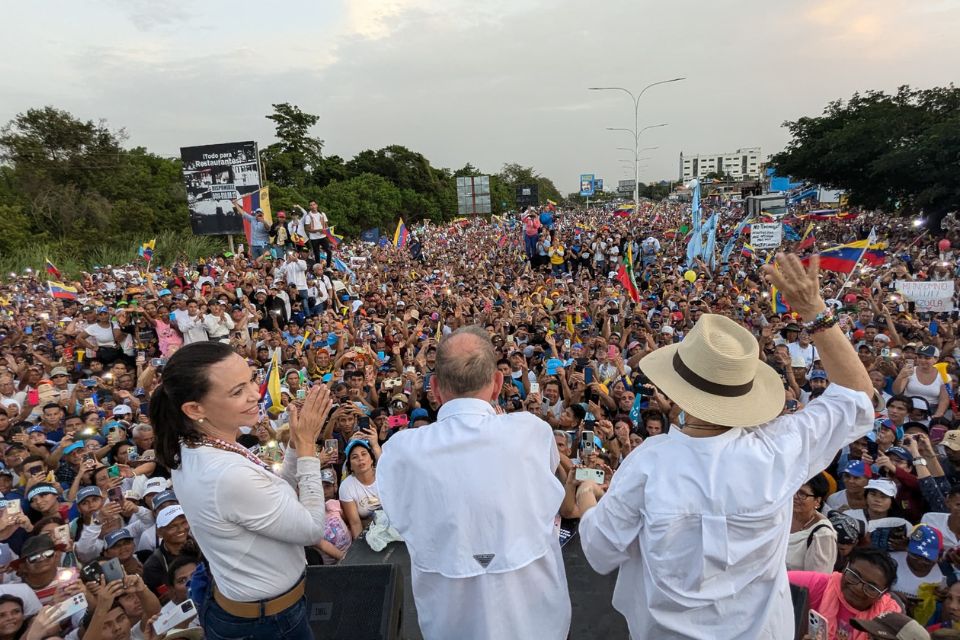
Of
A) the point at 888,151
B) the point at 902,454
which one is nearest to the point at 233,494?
the point at 902,454

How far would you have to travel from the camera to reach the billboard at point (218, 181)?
18438mm

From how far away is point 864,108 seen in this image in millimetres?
28609

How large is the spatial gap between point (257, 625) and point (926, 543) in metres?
3.41

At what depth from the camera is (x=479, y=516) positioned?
4.91ft

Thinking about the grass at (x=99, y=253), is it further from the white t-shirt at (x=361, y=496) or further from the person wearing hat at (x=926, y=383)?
the person wearing hat at (x=926, y=383)

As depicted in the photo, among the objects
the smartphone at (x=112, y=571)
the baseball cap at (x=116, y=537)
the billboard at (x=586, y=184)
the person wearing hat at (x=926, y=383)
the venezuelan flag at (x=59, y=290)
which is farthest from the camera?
the billboard at (x=586, y=184)

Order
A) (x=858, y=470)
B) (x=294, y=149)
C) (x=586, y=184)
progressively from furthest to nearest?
1. (x=586, y=184)
2. (x=294, y=149)
3. (x=858, y=470)

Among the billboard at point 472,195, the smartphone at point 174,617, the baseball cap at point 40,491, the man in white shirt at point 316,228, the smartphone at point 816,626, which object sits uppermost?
the billboard at point 472,195

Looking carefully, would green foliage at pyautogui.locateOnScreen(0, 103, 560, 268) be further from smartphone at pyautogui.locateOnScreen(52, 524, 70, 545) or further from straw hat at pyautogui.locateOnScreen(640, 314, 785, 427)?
straw hat at pyautogui.locateOnScreen(640, 314, 785, 427)

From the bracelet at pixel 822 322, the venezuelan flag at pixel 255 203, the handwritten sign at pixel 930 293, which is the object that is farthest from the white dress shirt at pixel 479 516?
the venezuelan flag at pixel 255 203

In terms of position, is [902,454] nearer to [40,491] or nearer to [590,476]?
[590,476]

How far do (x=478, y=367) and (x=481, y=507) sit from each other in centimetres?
38

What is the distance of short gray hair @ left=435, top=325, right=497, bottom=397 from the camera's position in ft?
5.22

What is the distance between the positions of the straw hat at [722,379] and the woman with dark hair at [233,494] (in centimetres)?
113
